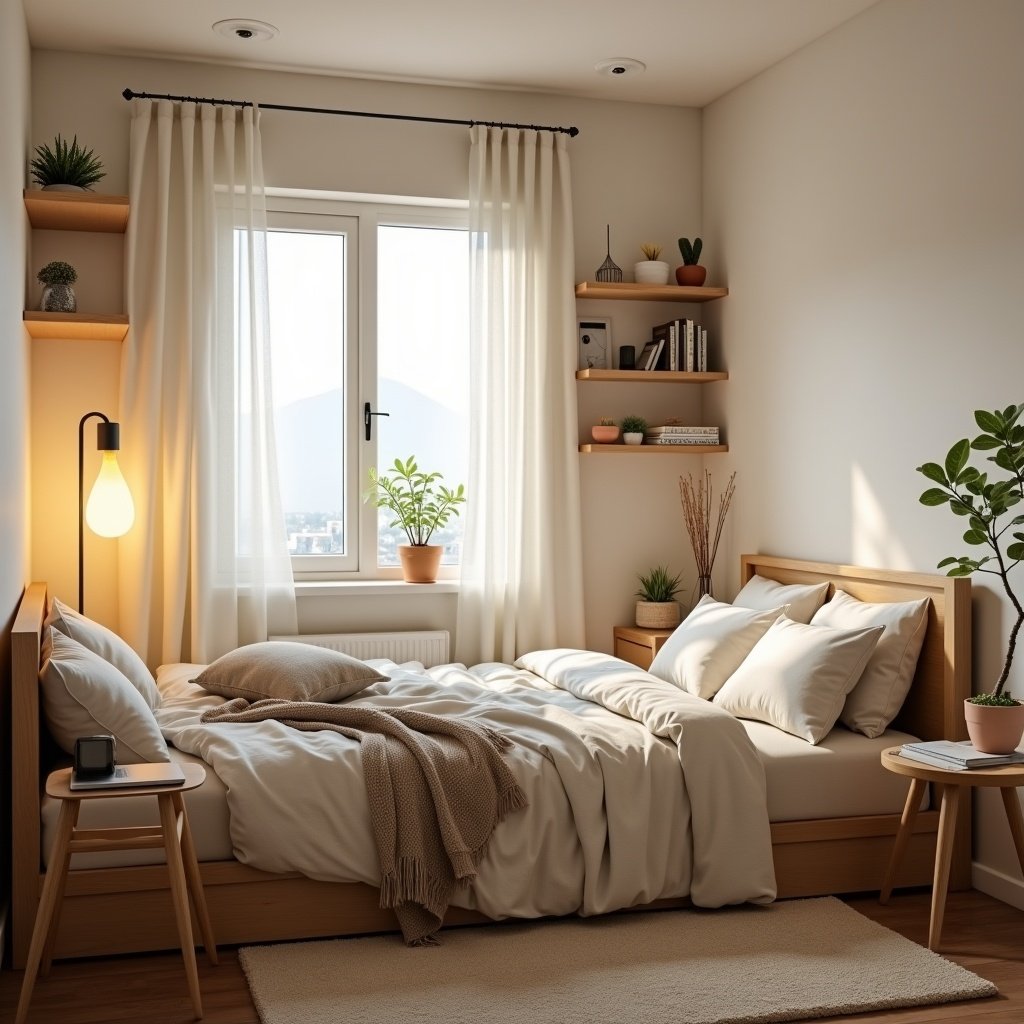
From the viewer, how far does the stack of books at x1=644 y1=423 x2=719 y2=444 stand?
196 inches

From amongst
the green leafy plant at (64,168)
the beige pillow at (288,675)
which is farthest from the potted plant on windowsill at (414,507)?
the green leafy plant at (64,168)

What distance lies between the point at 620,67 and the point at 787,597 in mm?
2137

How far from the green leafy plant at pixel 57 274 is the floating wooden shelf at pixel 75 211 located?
186 millimetres

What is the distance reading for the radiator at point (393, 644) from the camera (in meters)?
4.68

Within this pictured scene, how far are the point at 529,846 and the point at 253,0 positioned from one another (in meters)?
2.88

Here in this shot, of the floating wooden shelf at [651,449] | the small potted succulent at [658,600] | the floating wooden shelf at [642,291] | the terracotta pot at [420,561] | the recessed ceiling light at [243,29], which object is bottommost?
the small potted succulent at [658,600]

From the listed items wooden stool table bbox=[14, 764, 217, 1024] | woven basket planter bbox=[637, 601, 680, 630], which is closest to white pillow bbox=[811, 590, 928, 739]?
woven basket planter bbox=[637, 601, 680, 630]

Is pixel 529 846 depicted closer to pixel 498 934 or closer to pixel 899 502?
pixel 498 934

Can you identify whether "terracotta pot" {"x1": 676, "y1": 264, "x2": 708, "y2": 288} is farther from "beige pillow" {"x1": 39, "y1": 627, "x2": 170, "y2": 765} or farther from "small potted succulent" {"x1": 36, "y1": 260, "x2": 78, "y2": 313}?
"beige pillow" {"x1": 39, "y1": 627, "x2": 170, "y2": 765}

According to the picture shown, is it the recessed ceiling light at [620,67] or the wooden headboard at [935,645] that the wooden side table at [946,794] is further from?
the recessed ceiling light at [620,67]

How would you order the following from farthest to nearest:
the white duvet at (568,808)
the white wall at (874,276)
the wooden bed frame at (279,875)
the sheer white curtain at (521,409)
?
the sheer white curtain at (521,409) < the white wall at (874,276) < the white duvet at (568,808) < the wooden bed frame at (279,875)

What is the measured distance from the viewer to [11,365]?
358 cm

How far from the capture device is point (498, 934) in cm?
312

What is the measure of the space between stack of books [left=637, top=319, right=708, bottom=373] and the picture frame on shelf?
0.62 feet
